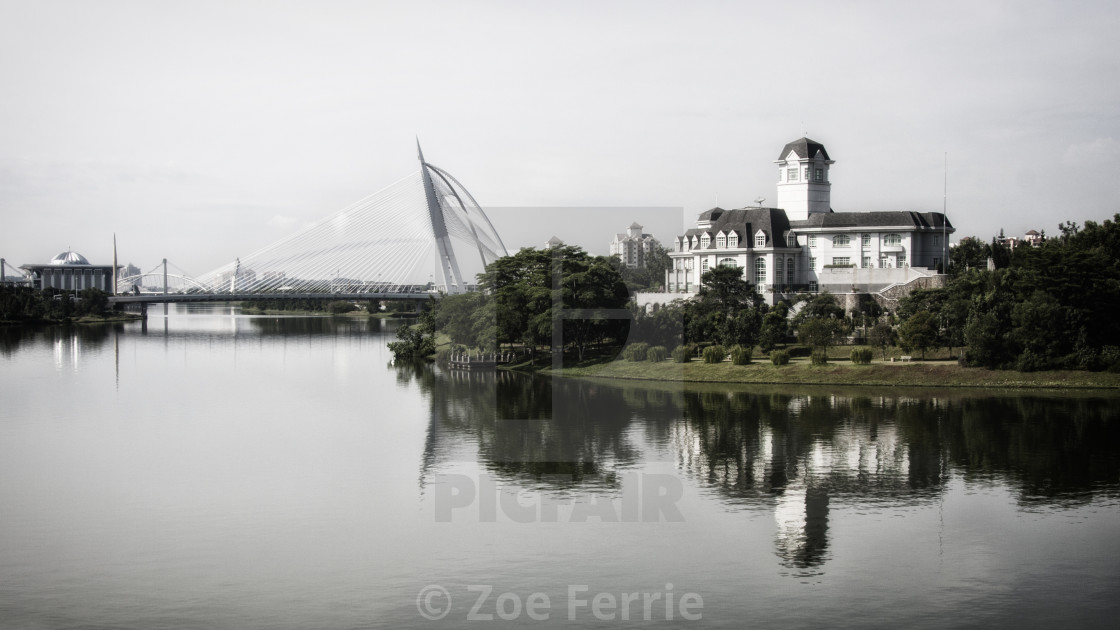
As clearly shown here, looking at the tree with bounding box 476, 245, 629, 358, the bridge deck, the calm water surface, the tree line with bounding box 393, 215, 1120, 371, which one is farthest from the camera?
the bridge deck

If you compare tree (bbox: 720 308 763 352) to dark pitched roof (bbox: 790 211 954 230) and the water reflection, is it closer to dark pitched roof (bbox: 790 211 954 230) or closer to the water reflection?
the water reflection

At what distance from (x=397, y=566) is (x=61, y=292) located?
97.8 metres

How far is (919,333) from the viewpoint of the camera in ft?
125

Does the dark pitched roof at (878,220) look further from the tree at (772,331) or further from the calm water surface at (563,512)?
the calm water surface at (563,512)

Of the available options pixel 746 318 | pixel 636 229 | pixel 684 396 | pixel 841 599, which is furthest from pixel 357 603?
pixel 636 229

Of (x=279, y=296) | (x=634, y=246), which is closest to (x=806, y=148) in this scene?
(x=279, y=296)

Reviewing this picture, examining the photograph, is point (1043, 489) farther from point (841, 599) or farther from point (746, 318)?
point (746, 318)

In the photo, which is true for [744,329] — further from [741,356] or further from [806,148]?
[806,148]

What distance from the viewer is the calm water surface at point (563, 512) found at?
1523cm

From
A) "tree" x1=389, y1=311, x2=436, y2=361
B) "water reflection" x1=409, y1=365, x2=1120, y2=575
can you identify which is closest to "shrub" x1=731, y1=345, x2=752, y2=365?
"water reflection" x1=409, y1=365, x2=1120, y2=575

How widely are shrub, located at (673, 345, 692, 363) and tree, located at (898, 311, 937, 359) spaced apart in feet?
29.3

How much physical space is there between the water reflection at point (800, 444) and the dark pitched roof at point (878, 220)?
710 inches

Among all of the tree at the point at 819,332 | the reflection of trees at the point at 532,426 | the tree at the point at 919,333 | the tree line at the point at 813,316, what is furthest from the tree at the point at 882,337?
the reflection of trees at the point at 532,426

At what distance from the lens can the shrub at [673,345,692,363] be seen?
137 ft
